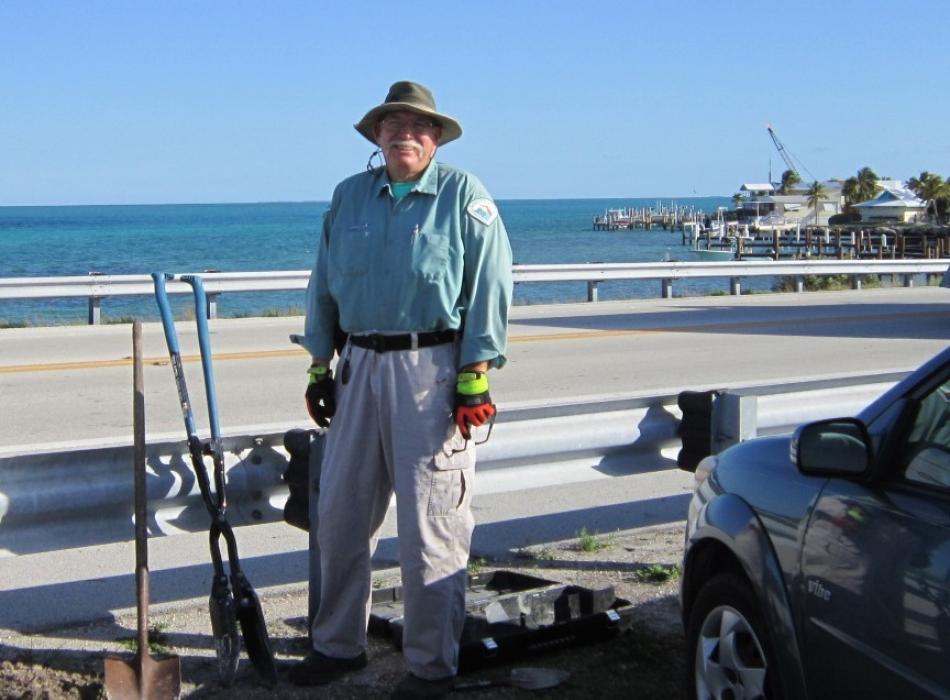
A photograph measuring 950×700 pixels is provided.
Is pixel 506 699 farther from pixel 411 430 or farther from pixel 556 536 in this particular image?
pixel 556 536

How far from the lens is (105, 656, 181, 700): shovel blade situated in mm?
4566

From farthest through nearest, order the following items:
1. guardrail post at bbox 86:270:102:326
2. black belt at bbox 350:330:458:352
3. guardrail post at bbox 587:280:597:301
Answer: guardrail post at bbox 587:280:597:301 < guardrail post at bbox 86:270:102:326 < black belt at bbox 350:330:458:352

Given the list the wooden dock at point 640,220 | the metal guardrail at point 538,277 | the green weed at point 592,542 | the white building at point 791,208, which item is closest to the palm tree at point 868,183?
the white building at point 791,208

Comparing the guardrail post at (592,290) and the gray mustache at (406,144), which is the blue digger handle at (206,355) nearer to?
the gray mustache at (406,144)

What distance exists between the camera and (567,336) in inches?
661

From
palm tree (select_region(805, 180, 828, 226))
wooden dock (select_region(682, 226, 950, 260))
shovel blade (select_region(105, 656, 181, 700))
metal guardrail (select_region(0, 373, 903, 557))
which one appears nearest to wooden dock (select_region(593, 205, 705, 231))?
palm tree (select_region(805, 180, 828, 226))

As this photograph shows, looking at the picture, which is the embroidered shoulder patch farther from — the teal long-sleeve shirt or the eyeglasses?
the eyeglasses

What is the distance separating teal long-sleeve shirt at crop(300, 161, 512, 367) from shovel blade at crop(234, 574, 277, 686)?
1029 mm

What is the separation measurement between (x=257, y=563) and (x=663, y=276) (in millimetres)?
17360

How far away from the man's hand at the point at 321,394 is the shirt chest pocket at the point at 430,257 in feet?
1.84

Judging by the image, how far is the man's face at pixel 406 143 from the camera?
15.5ft

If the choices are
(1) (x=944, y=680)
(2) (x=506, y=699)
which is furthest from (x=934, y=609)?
(2) (x=506, y=699)

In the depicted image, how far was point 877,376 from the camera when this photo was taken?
6.38 metres

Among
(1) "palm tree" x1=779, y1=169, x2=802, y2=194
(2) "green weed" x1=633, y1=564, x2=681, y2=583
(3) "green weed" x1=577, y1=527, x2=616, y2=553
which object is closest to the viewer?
(2) "green weed" x1=633, y1=564, x2=681, y2=583
